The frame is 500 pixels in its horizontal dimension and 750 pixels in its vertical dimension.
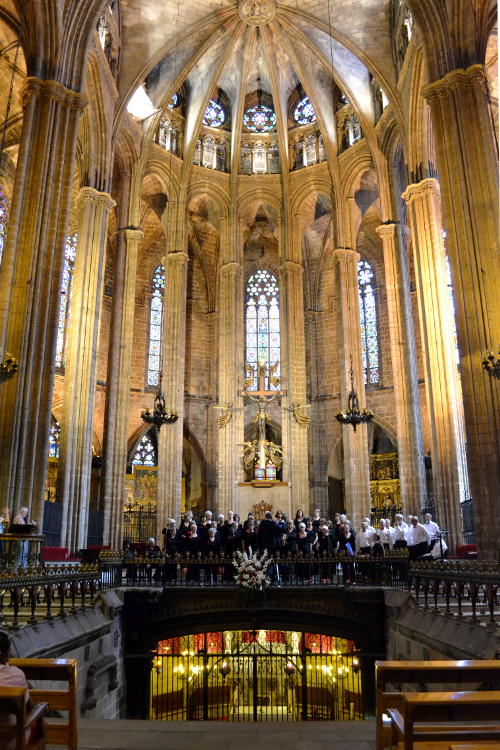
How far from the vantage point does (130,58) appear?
2214 cm

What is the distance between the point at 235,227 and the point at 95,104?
7.52m

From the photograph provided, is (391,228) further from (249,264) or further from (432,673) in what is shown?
(432,673)

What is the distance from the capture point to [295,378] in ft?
77.5

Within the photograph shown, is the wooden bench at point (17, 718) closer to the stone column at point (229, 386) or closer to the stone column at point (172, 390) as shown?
the stone column at point (172, 390)

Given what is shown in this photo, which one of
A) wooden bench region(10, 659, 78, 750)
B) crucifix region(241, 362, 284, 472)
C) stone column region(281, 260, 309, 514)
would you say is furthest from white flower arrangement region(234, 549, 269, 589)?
crucifix region(241, 362, 284, 472)

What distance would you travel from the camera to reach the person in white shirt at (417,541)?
12000 mm

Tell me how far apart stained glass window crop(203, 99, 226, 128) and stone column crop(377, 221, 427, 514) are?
9401 millimetres

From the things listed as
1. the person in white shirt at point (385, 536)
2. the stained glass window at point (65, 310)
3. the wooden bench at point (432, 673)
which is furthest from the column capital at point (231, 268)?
the wooden bench at point (432, 673)

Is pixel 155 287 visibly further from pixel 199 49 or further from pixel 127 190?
pixel 199 49

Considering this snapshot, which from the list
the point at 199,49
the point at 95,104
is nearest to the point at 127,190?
the point at 95,104

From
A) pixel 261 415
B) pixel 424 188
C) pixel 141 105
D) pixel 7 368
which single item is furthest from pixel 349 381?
pixel 7 368

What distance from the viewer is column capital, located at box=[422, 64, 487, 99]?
1534 centimetres

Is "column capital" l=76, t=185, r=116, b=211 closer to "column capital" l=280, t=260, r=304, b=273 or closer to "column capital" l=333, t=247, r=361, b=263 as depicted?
"column capital" l=280, t=260, r=304, b=273

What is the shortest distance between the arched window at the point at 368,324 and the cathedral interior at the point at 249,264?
0.11 metres
